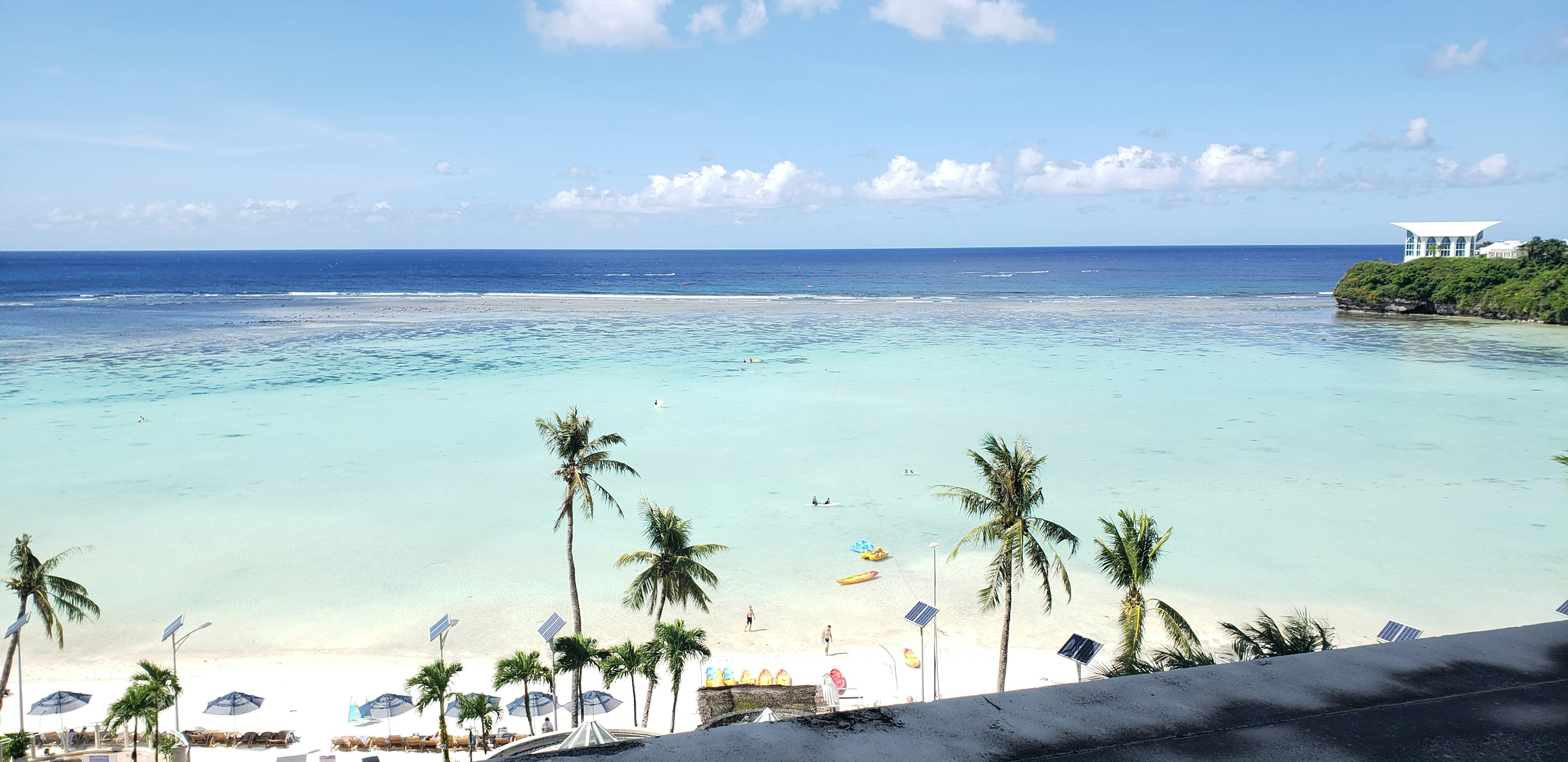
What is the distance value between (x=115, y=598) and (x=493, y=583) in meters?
10.5

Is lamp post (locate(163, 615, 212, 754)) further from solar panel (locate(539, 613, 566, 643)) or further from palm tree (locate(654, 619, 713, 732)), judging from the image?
palm tree (locate(654, 619, 713, 732))

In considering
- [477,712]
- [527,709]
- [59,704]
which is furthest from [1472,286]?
[59,704]

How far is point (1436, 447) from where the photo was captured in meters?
39.2

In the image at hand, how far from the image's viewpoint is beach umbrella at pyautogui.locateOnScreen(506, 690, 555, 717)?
66.9ft

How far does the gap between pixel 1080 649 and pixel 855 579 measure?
26.5 feet

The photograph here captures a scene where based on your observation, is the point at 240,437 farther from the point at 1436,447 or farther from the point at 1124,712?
the point at 1436,447

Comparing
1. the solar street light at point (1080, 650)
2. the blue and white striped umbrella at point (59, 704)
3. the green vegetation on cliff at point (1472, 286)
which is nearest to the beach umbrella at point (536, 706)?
the blue and white striped umbrella at point (59, 704)

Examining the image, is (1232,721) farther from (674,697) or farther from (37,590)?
(37,590)

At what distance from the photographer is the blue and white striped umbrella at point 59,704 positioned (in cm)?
1969

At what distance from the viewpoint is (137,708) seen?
56.9 ft

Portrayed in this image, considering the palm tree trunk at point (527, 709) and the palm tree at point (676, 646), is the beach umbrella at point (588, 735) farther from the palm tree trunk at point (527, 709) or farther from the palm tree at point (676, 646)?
the palm tree trunk at point (527, 709)

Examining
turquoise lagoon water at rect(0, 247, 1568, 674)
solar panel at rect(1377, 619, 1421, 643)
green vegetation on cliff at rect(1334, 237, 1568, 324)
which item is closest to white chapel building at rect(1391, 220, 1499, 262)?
green vegetation on cliff at rect(1334, 237, 1568, 324)

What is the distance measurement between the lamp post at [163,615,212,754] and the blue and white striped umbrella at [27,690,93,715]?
5.84ft

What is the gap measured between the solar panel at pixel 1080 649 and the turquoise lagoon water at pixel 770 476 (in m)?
2.91
